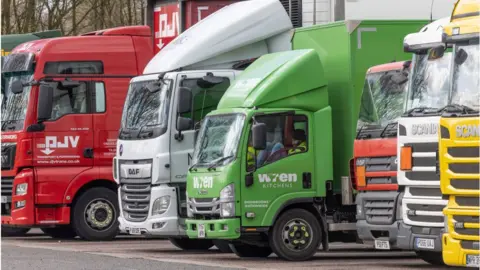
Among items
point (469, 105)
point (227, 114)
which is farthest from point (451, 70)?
point (227, 114)

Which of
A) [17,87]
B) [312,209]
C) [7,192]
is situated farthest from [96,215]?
[312,209]

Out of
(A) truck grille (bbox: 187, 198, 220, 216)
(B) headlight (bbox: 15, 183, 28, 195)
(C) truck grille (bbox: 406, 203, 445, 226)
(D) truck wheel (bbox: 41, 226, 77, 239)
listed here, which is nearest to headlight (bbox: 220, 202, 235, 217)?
(A) truck grille (bbox: 187, 198, 220, 216)

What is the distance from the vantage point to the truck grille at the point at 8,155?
2617 cm

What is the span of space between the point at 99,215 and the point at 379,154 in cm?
824

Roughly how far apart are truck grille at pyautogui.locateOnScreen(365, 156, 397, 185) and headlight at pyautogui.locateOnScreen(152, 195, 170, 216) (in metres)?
4.04

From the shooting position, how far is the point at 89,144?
1022 inches

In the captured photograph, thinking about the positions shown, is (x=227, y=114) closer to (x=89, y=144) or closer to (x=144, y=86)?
(x=144, y=86)

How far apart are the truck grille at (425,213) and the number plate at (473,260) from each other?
1329mm

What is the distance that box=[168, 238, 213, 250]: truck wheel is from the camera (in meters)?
24.1

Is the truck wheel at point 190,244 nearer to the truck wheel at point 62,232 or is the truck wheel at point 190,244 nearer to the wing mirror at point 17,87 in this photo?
the truck wheel at point 62,232

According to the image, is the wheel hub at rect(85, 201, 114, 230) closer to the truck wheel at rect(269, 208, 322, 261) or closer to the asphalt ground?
the asphalt ground

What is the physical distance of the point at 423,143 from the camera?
17109mm

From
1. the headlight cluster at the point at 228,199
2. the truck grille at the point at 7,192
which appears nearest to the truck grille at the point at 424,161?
the headlight cluster at the point at 228,199

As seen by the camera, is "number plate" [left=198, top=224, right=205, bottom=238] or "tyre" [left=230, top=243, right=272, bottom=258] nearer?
"number plate" [left=198, top=224, right=205, bottom=238]
